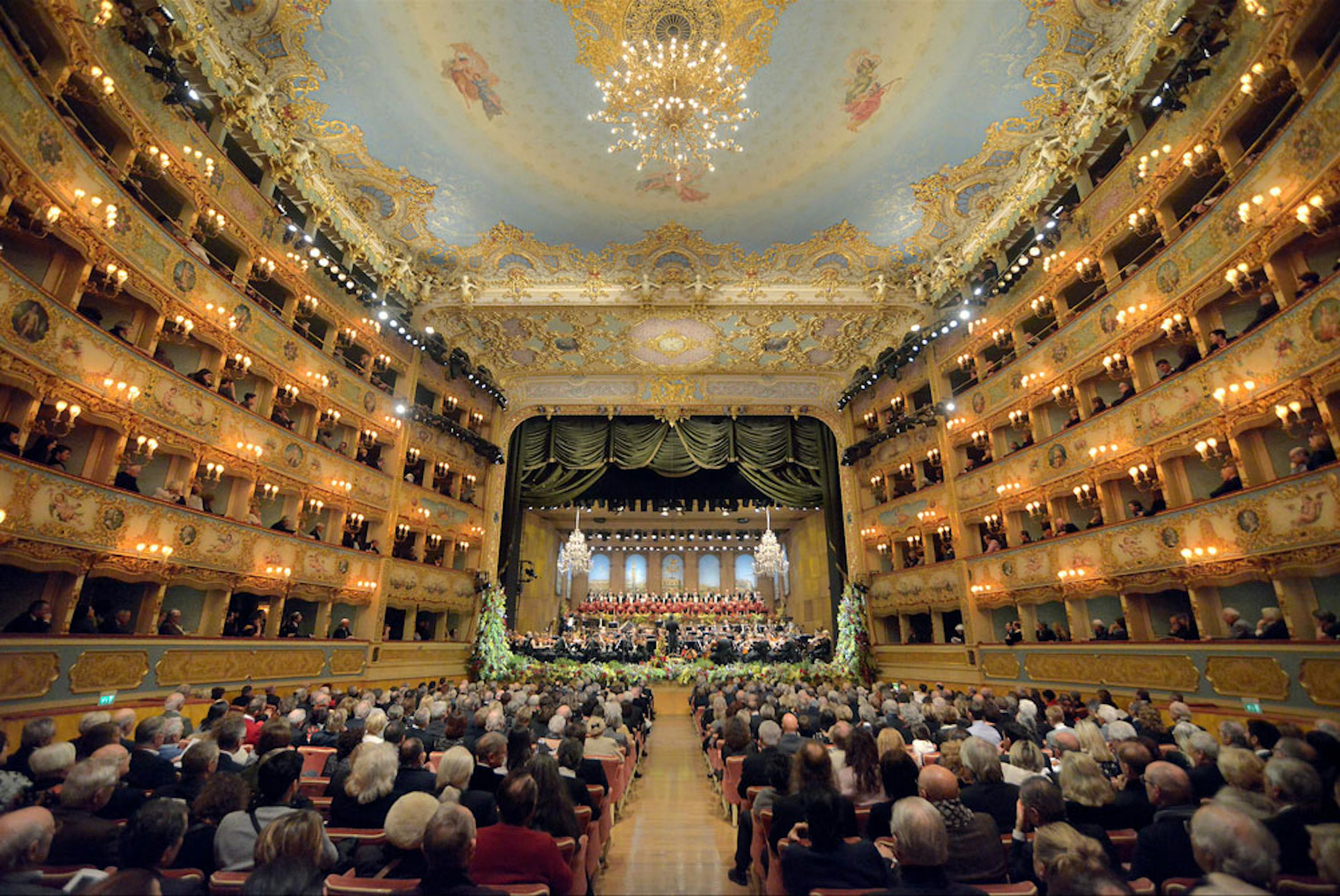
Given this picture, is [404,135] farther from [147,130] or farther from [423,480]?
[423,480]

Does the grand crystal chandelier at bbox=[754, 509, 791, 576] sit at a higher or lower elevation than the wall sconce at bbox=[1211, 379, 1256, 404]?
lower

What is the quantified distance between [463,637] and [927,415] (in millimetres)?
14746

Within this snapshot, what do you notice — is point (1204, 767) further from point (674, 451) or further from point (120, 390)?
point (674, 451)

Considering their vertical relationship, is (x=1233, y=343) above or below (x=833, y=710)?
above

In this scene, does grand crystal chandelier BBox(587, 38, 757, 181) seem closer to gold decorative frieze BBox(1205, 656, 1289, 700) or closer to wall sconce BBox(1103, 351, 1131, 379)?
wall sconce BBox(1103, 351, 1131, 379)

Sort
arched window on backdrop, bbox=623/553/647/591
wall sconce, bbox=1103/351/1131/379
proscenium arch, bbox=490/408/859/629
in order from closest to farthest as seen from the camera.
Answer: wall sconce, bbox=1103/351/1131/379
proscenium arch, bbox=490/408/859/629
arched window on backdrop, bbox=623/553/647/591

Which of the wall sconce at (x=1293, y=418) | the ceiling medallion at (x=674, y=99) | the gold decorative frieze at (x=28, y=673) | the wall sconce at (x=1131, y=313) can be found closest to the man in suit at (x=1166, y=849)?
the wall sconce at (x=1293, y=418)

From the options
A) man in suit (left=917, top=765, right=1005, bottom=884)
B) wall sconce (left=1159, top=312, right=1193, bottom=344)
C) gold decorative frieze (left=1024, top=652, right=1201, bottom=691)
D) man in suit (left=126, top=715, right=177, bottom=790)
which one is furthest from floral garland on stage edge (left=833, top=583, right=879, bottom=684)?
man in suit (left=126, top=715, right=177, bottom=790)

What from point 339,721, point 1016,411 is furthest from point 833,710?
point 1016,411

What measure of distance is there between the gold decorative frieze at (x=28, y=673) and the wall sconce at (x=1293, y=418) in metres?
3.24

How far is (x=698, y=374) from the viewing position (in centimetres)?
2038

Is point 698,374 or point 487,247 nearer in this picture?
point 487,247

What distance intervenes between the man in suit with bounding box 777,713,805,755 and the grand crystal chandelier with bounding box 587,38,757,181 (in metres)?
10.6

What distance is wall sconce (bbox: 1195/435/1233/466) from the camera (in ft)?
30.2
